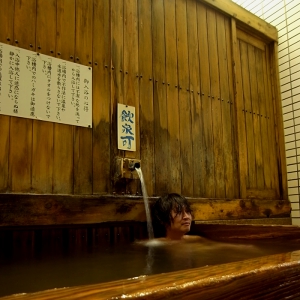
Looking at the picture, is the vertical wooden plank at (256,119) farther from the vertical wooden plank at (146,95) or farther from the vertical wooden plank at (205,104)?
the vertical wooden plank at (146,95)

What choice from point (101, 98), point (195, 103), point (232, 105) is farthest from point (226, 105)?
point (101, 98)

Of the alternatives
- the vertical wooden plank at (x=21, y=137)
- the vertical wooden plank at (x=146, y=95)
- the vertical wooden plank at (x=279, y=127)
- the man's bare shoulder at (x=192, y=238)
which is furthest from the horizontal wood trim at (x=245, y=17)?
the man's bare shoulder at (x=192, y=238)

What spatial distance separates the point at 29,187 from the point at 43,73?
3.63 feet

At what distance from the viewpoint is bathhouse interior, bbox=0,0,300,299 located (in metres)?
2.79

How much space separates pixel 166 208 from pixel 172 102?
A: 139 centimetres

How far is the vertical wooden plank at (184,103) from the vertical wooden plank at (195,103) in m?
0.07

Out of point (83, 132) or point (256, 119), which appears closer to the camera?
point (83, 132)

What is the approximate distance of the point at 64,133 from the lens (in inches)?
124

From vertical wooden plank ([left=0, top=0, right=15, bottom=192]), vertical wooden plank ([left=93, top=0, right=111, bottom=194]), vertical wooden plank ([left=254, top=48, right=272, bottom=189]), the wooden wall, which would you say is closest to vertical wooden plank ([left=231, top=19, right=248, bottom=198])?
the wooden wall

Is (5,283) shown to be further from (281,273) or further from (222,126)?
(222,126)

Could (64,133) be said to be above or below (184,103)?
below

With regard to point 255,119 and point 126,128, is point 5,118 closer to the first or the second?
point 126,128

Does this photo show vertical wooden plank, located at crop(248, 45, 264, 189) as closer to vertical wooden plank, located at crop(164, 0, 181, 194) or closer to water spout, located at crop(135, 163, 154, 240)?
vertical wooden plank, located at crop(164, 0, 181, 194)

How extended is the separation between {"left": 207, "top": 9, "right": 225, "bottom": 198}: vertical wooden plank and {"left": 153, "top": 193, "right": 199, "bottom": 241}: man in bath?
96 cm
